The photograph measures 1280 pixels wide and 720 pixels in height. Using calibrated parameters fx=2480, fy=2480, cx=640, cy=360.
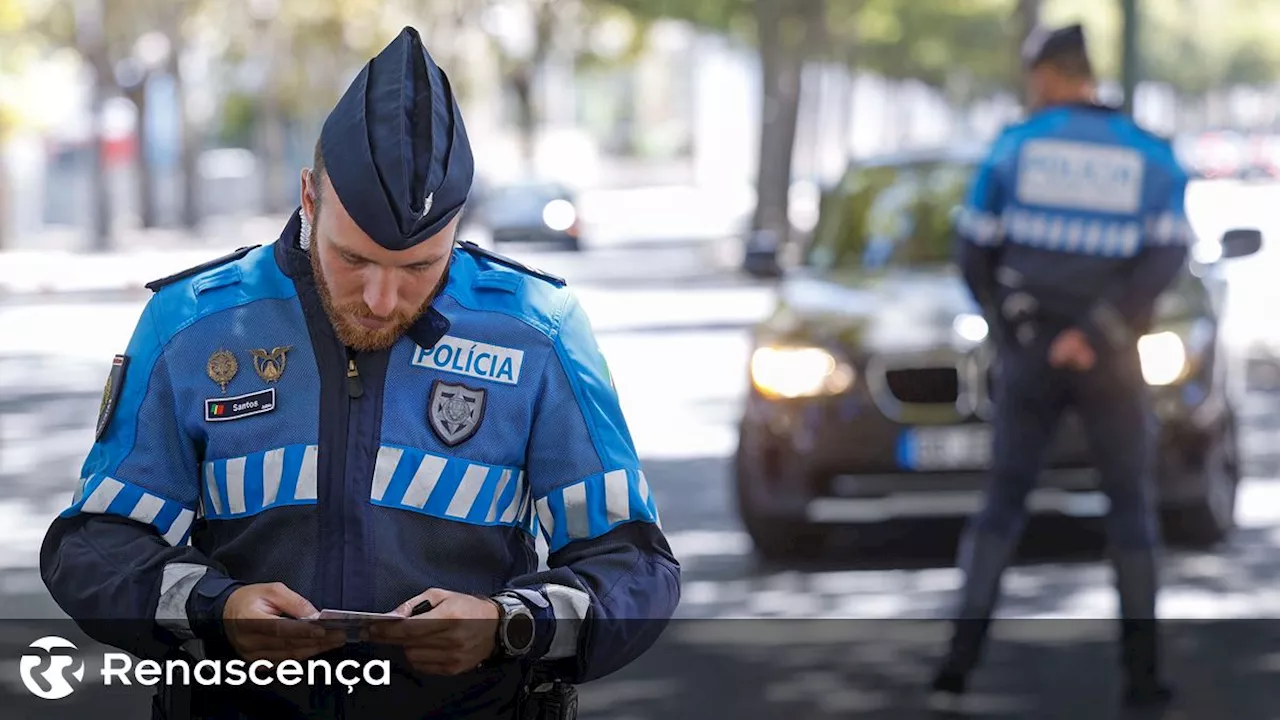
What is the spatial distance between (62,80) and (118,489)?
41.4 meters

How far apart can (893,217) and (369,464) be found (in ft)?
24.7

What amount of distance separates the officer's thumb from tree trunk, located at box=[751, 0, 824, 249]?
32264 millimetres

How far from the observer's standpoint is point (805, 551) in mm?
9773

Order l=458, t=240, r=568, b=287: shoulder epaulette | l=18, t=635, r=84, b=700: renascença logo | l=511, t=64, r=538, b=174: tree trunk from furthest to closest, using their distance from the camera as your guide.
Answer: l=511, t=64, r=538, b=174: tree trunk, l=18, t=635, r=84, b=700: renascença logo, l=458, t=240, r=568, b=287: shoulder epaulette

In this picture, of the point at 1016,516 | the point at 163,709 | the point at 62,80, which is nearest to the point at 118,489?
the point at 163,709

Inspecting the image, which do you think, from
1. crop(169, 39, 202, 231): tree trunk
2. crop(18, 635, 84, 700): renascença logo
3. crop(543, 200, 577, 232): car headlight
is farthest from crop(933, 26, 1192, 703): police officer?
crop(169, 39, 202, 231): tree trunk

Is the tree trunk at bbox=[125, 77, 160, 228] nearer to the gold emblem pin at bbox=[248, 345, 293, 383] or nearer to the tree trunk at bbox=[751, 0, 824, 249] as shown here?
the tree trunk at bbox=[751, 0, 824, 249]

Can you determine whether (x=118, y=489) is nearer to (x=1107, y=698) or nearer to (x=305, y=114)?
(x=1107, y=698)

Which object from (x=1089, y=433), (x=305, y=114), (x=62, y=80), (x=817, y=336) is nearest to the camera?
(x=1089, y=433)

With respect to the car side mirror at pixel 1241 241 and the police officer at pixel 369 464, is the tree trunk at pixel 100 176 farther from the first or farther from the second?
the police officer at pixel 369 464

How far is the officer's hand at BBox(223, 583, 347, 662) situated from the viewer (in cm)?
273

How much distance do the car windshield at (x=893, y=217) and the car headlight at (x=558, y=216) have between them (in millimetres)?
34923

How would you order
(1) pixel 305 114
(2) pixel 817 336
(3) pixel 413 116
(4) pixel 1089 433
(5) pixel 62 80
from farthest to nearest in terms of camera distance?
(1) pixel 305 114 → (5) pixel 62 80 → (2) pixel 817 336 → (4) pixel 1089 433 → (3) pixel 413 116

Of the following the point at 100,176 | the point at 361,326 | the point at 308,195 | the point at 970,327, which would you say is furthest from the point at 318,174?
the point at 100,176
